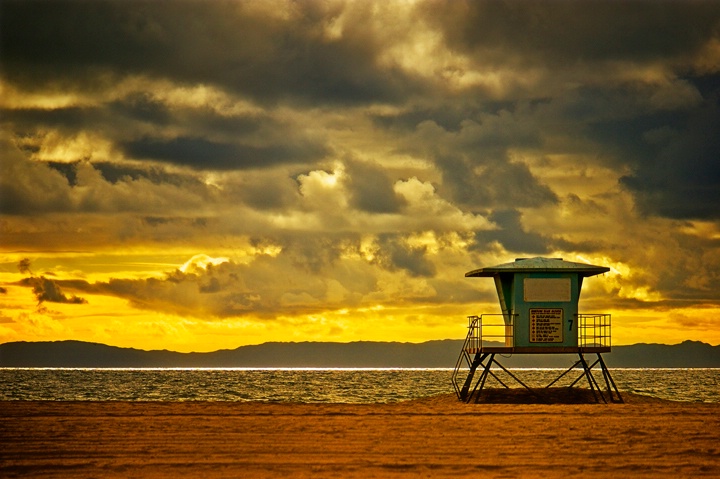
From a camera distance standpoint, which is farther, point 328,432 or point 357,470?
point 328,432

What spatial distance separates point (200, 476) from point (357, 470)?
11.2 ft

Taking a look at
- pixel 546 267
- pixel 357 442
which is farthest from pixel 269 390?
pixel 357 442

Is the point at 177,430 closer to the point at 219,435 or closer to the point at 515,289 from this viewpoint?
the point at 219,435

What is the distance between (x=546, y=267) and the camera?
40.7 metres

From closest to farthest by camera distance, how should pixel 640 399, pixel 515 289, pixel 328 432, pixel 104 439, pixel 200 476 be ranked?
pixel 200 476 → pixel 104 439 → pixel 328 432 → pixel 515 289 → pixel 640 399

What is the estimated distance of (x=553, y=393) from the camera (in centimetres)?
4756

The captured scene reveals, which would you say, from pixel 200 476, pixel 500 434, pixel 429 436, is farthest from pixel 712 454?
pixel 200 476

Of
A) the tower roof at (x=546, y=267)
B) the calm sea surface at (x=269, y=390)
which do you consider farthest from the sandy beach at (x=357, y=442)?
the calm sea surface at (x=269, y=390)

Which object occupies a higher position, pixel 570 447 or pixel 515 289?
pixel 515 289

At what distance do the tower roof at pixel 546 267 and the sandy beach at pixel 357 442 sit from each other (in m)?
6.87

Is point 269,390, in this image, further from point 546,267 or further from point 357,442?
point 357,442

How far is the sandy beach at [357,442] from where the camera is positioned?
2088 centimetres

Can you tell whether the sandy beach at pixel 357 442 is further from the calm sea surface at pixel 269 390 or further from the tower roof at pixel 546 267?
the calm sea surface at pixel 269 390

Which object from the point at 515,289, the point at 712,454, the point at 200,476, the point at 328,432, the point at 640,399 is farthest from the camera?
the point at 640,399
